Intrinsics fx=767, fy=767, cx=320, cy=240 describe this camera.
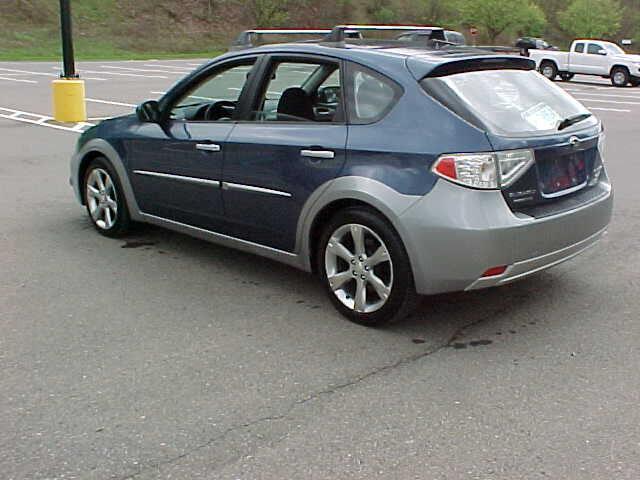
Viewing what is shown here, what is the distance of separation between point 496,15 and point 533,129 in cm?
6334

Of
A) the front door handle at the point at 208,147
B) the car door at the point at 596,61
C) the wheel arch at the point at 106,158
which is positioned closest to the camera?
the front door handle at the point at 208,147

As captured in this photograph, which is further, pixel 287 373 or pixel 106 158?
pixel 106 158

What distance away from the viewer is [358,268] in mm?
4473

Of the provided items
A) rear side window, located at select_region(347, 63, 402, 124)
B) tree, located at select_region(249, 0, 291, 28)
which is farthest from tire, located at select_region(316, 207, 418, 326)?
tree, located at select_region(249, 0, 291, 28)

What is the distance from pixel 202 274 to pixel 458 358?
6.98ft

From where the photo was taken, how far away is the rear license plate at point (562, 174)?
4316 millimetres

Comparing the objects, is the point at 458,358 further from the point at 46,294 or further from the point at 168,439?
the point at 46,294

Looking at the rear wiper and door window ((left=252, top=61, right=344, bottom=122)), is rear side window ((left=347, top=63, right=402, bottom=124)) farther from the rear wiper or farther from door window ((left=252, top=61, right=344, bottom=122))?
the rear wiper

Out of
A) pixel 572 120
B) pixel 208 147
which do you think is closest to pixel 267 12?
pixel 208 147

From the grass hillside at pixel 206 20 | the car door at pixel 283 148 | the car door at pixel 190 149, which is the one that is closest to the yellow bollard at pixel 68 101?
the car door at pixel 190 149

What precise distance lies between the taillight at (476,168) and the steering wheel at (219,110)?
188 centimetres

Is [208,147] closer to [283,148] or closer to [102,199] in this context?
[283,148]

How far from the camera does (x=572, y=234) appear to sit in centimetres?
448

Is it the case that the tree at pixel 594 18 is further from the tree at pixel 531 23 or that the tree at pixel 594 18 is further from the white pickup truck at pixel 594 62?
the white pickup truck at pixel 594 62
